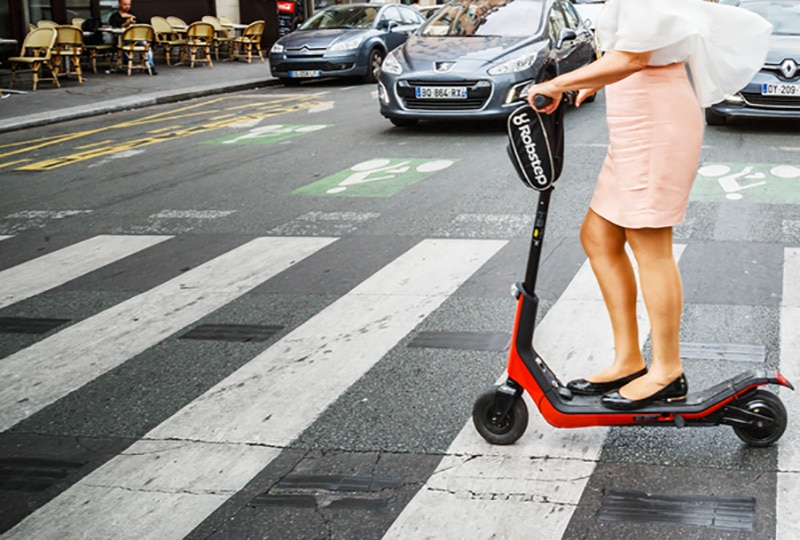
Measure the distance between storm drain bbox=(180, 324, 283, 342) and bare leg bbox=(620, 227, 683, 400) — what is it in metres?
2.27

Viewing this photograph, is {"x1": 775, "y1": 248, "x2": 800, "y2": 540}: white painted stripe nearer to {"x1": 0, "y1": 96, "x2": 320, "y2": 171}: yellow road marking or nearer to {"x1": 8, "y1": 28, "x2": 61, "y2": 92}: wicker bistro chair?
{"x1": 0, "y1": 96, "x2": 320, "y2": 171}: yellow road marking

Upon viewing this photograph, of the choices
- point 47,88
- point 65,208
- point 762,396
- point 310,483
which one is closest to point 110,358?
point 310,483

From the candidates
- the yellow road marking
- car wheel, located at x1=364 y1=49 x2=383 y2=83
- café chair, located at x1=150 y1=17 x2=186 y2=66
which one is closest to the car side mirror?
the yellow road marking

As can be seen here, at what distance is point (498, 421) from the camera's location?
395 cm

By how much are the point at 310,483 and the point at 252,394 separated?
98 cm

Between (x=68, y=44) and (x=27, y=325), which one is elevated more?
(x=68, y=44)

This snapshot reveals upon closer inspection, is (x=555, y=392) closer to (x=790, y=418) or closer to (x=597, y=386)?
(x=597, y=386)

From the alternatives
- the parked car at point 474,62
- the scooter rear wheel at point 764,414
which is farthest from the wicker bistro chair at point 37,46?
the scooter rear wheel at point 764,414

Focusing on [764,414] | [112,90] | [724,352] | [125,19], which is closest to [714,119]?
[724,352]

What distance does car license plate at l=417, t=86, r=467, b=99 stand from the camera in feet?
42.1

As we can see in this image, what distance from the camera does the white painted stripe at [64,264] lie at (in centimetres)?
675

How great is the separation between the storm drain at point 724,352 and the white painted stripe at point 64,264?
155 inches

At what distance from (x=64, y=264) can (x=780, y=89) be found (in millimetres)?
8214

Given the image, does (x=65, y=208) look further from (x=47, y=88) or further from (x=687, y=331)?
(x=47, y=88)
